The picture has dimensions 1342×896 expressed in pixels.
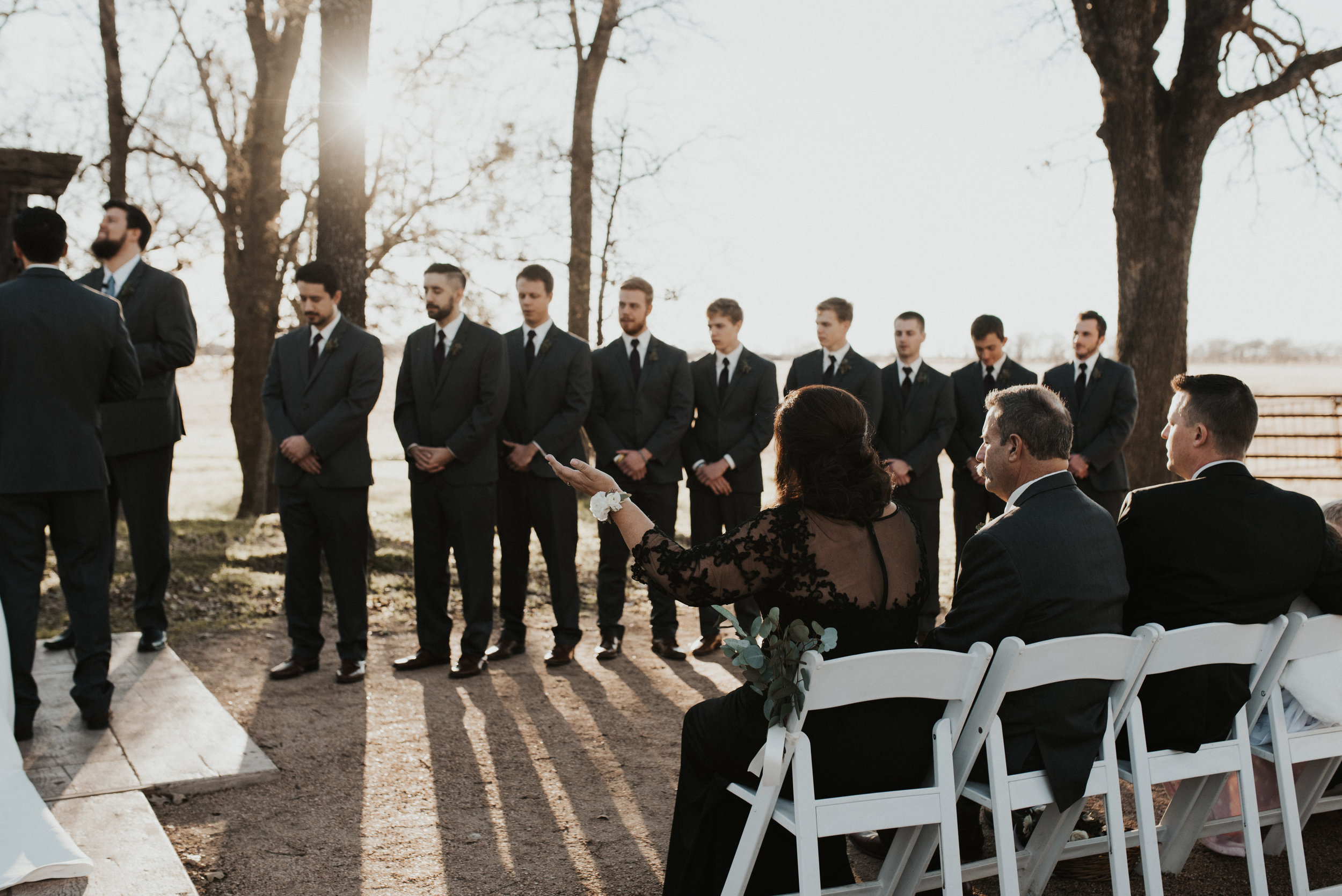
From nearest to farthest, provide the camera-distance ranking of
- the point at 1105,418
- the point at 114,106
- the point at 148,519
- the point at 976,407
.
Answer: the point at 148,519 < the point at 1105,418 < the point at 976,407 < the point at 114,106

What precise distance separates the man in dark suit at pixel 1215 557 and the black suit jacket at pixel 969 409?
13.0 feet

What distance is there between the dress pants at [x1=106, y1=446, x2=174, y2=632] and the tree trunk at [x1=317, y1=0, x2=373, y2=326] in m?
2.78

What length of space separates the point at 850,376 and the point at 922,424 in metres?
0.64

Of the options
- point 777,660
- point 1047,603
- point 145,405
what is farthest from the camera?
point 145,405

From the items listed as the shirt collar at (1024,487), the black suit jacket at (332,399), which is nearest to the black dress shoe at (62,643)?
the black suit jacket at (332,399)

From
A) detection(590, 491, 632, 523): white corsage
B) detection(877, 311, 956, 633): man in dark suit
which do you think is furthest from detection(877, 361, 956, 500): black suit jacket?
detection(590, 491, 632, 523): white corsage

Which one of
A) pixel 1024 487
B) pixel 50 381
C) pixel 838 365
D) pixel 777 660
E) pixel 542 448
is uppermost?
pixel 838 365

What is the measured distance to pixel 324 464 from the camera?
5.66m

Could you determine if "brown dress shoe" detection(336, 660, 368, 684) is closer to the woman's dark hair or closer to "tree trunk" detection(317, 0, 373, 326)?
the woman's dark hair

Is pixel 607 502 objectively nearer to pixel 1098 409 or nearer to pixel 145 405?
pixel 145 405

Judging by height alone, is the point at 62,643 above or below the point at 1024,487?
below

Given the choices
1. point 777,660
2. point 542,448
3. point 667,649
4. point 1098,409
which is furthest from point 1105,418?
point 777,660

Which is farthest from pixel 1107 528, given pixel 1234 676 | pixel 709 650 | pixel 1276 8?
pixel 1276 8

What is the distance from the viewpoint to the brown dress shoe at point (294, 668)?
5.74 metres
